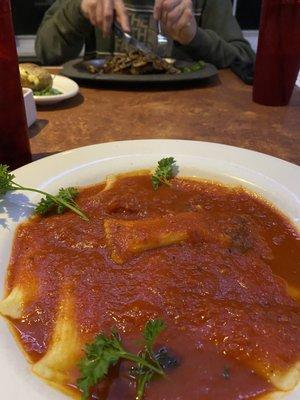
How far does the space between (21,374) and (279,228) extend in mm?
1014

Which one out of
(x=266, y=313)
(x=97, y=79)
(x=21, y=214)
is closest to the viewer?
(x=266, y=313)

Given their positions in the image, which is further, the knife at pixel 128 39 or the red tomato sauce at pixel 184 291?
the knife at pixel 128 39

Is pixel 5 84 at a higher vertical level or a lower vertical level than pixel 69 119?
higher

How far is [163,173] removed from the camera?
1771mm

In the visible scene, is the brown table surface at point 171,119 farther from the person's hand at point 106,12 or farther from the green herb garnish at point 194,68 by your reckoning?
the person's hand at point 106,12

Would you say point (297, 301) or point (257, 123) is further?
point (257, 123)

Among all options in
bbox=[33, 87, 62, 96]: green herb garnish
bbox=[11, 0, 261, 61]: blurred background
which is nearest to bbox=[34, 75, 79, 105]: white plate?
bbox=[33, 87, 62, 96]: green herb garnish

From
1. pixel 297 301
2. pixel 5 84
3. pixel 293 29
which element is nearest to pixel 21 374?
pixel 297 301

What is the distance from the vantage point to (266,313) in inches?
45.7

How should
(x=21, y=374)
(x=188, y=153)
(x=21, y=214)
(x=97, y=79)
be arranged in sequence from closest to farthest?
(x=21, y=374), (x=21, y=214), (x=188, y=153), (x=97, y=79)

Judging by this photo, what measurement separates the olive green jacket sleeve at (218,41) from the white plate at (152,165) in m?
2.21

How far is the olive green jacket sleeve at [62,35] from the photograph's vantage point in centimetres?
404

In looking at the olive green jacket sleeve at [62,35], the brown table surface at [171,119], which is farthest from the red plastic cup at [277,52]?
the olive green jacket sleeve at [62,35]

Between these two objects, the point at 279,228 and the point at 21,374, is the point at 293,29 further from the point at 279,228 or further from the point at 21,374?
the point at 21,374
